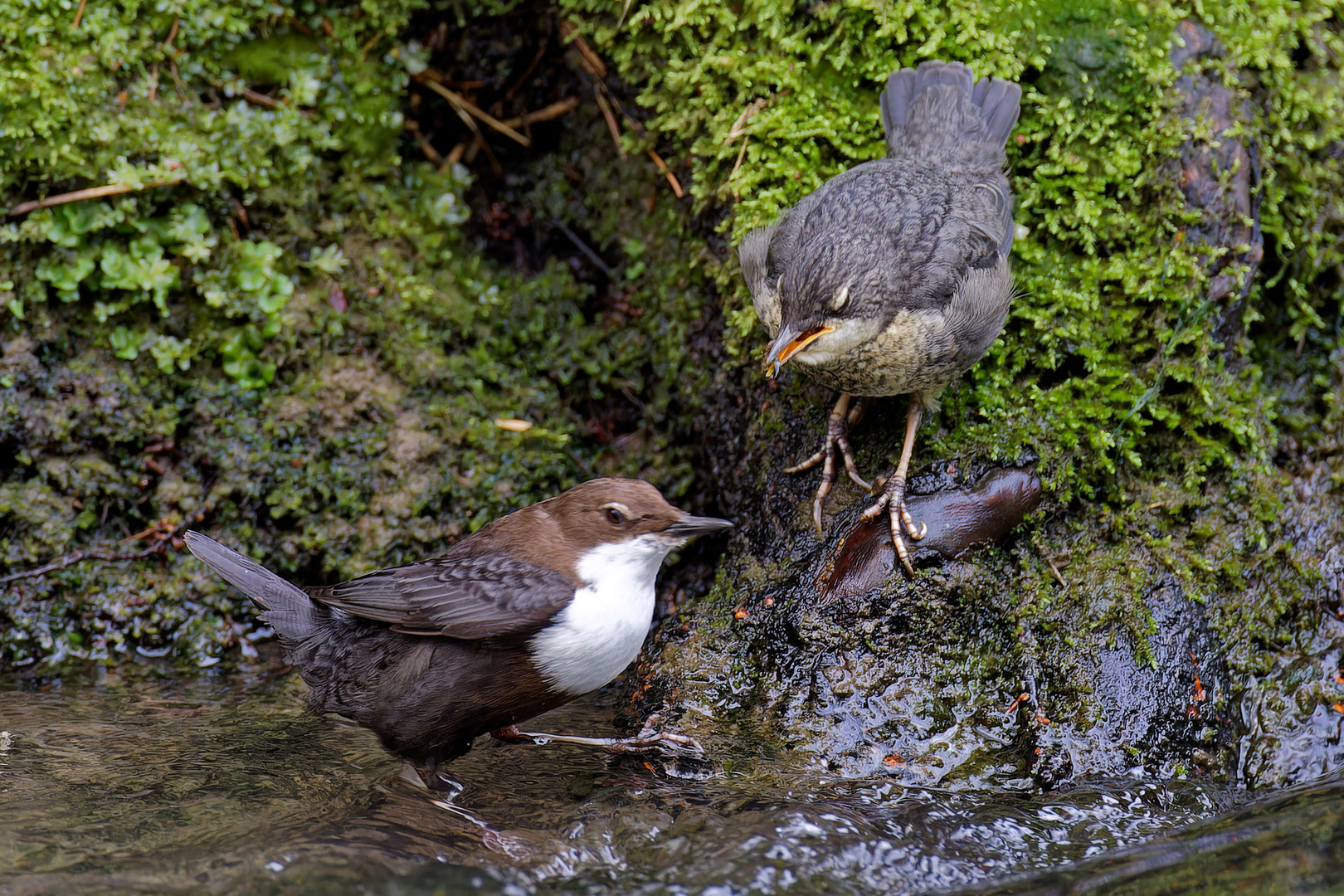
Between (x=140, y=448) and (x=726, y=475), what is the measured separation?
2.72m

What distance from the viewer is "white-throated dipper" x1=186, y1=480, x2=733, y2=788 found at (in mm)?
3451

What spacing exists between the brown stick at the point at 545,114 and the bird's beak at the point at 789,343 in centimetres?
260

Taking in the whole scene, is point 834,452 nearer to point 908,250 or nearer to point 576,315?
point 908,250

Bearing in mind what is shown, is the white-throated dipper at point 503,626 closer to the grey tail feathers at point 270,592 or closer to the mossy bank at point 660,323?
the grey tail feathers at point 270,592

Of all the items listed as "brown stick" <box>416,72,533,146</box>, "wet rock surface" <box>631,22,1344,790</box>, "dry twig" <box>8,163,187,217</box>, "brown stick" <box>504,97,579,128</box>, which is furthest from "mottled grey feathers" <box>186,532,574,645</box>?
"brown stick" <box>504,97,579,128</box>

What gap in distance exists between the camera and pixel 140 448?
4.77 m

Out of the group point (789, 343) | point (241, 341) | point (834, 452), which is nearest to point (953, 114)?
point (789, 343)

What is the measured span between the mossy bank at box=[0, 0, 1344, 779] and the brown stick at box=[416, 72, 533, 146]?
0.09 m

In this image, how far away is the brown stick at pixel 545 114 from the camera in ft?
18.5

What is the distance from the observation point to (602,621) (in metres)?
3.43

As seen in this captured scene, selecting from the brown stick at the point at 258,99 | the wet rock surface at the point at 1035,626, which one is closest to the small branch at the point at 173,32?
the brown stick at the point at 258,99

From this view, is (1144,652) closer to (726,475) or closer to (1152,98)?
(726,475)

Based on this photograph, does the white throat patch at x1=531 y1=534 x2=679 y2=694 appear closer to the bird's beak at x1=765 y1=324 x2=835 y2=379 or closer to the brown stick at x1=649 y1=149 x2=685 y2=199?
the bird's beak at x1=765 y1=324 x2=835 y2=379

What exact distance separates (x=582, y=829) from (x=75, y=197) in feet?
11.9
